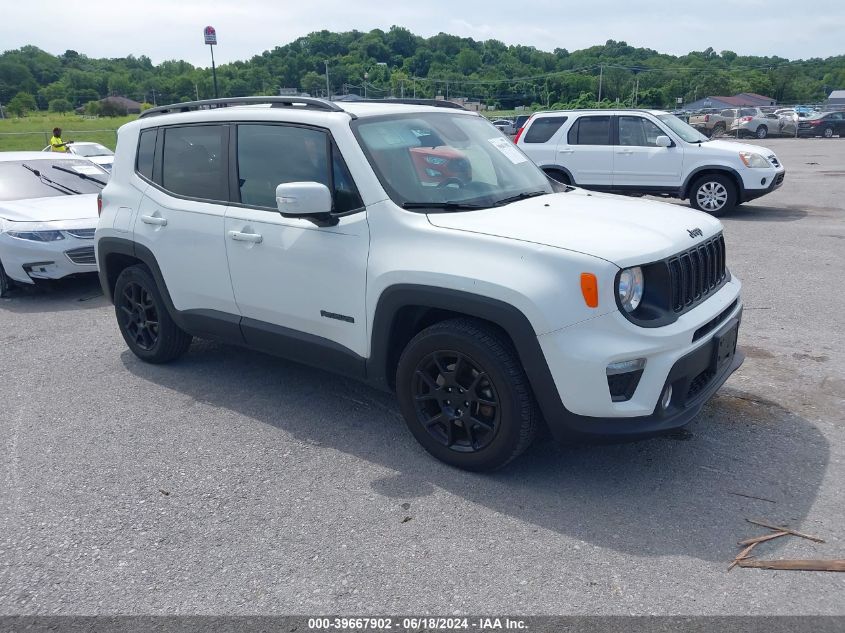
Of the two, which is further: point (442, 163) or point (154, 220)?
point (154, 220)

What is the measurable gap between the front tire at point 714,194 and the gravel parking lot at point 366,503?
7.49 meters

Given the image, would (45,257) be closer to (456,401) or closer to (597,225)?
(456,401)

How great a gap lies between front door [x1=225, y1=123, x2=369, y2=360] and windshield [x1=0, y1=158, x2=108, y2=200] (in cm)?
521

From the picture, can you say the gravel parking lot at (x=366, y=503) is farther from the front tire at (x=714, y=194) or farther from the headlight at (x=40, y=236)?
the front tire at (x=714, y=194)

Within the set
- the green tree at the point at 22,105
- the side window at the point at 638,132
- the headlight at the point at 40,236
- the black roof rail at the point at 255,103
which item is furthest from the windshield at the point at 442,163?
the green tree at the point at 22,105

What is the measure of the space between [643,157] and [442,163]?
30.6 ft

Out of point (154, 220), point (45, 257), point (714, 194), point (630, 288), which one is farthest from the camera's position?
point (714, 194)

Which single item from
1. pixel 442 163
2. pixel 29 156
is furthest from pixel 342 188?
pixel 29 156

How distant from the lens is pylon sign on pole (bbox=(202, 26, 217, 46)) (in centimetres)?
2930

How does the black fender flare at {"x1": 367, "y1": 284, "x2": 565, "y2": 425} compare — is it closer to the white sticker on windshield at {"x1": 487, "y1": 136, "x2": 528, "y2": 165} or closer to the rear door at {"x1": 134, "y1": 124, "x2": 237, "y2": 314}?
the rear door at {"x1": 134, "y1": 124, "x2": 237, "y2": 314}

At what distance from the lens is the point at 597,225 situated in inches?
142

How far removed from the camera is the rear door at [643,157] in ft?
40.5

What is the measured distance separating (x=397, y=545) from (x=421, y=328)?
121 cm

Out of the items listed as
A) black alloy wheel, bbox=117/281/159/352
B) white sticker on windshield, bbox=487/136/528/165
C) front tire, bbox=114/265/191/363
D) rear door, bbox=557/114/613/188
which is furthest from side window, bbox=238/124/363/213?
rear door, bbox=557/114/613/188
